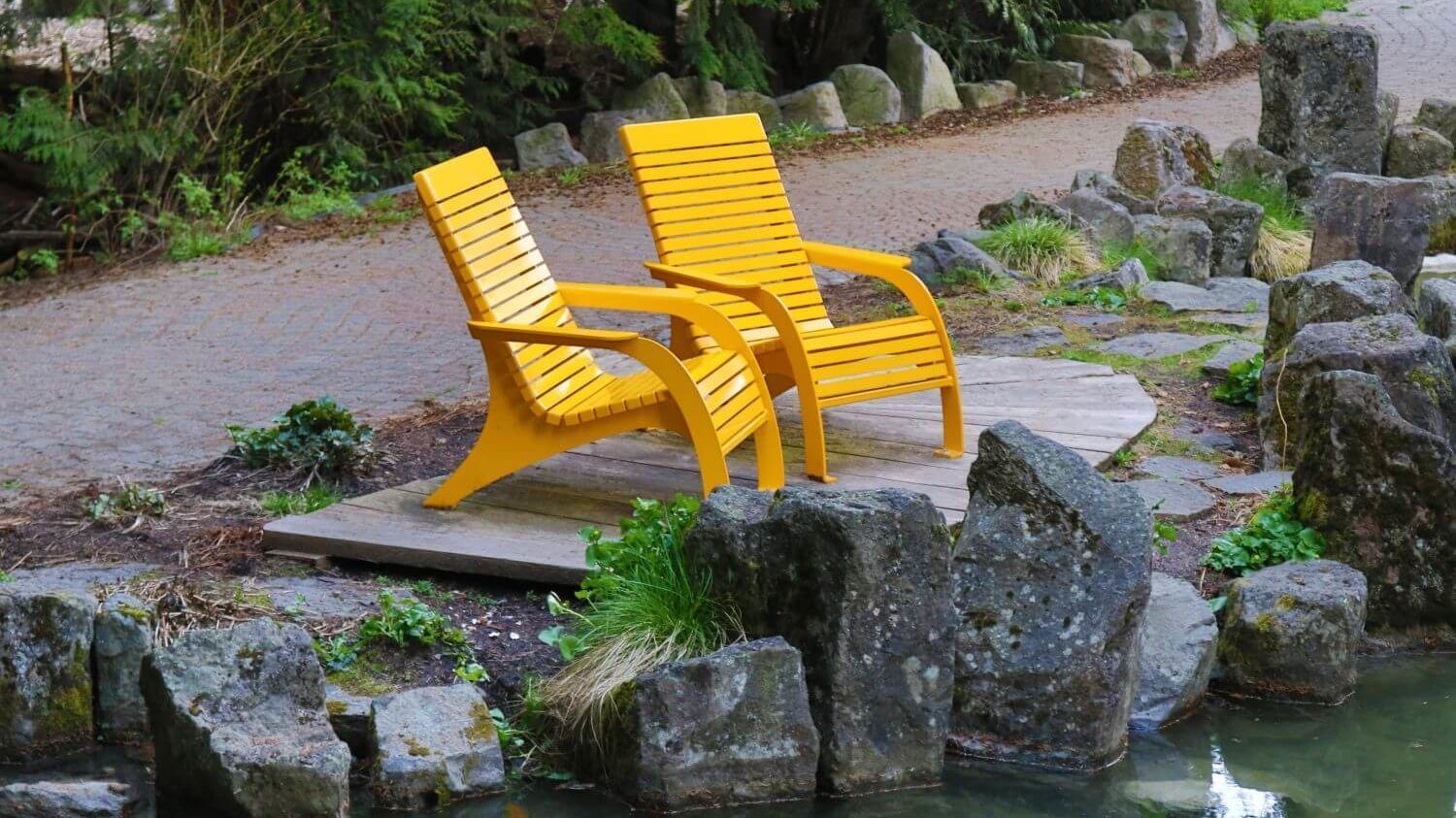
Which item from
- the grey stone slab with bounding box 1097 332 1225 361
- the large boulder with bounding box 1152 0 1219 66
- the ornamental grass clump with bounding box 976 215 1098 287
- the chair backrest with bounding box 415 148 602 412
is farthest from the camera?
the large boulder with bounding box 1152 0 1219 66

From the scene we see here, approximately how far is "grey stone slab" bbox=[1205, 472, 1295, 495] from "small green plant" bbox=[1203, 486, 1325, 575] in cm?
41

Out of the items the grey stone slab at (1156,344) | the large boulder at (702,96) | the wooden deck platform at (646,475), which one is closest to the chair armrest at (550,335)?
the wooden deck platform at (646,475)

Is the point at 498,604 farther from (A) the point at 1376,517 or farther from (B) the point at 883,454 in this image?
(A) the point at 1376,517

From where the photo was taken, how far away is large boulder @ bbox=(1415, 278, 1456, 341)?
6.54 metres

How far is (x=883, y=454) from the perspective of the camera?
5605 millimetres

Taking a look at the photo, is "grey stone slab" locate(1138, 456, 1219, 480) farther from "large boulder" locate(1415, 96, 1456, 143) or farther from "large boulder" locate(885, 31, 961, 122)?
"large boulder" locate(885, 31, 961, 122)

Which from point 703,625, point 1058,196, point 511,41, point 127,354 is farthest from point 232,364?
point 511,41

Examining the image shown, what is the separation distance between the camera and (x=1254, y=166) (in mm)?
10664

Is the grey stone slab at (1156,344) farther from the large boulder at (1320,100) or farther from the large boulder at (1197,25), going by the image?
the large boulder at (1197,25)

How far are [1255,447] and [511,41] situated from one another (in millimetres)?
9257

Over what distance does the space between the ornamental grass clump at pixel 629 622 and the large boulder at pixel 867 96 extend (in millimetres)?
10915

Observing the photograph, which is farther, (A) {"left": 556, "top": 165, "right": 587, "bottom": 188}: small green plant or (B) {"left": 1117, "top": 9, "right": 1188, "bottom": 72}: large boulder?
(B) {"left": 1117, "top": 9, "right": 1188, "bottom": 72}: large boulder

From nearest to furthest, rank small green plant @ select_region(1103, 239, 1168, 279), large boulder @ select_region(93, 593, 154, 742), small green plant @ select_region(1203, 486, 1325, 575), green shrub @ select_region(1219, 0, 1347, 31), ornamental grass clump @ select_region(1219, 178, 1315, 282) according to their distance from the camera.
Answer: large boulder @ select_region(93, 593, 154, 742) → small green plant @ select_region(1203, 486, 1325, 575) → small green plant @ select_region(1103, 239, 1168, 279) → ornamental grass clump @ select_region(1219, 178, 1315, 282) → green shrub @ select_region(1219, 0, 1347, 31)

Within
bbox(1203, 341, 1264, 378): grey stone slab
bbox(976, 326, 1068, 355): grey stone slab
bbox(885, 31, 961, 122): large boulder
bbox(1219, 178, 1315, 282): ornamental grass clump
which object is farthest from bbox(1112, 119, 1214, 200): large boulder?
bbox(885, 31, 961, 122): large boulder
